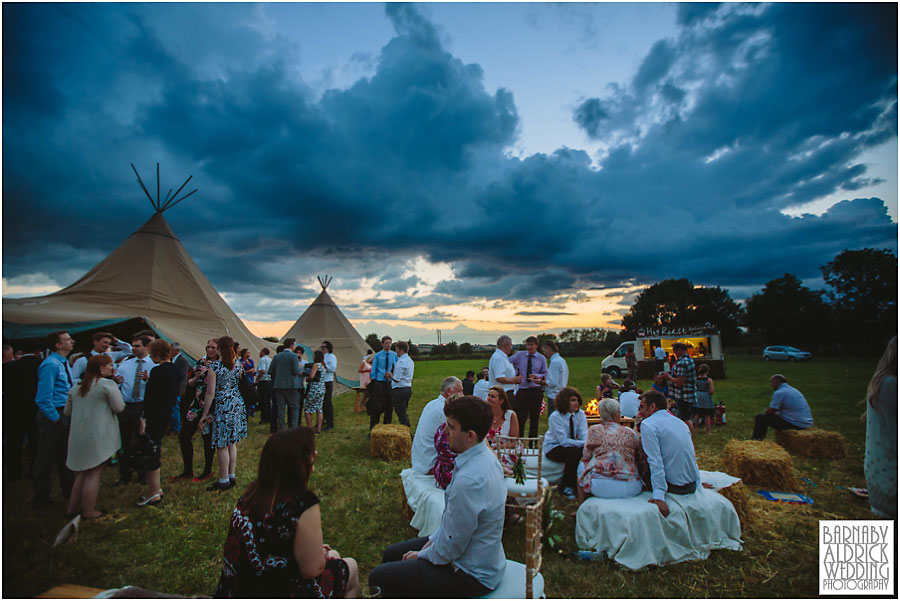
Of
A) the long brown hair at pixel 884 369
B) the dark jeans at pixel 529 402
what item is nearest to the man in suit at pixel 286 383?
the dark jeans at pixel 529 402

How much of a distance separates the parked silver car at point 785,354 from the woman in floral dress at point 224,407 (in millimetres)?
39102

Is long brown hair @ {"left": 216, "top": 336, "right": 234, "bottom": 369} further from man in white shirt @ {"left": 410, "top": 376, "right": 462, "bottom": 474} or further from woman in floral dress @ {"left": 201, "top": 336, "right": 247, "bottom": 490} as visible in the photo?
man in white shirt @ {"left": 410, "top": 376, "right": 462, "bottom": 474}

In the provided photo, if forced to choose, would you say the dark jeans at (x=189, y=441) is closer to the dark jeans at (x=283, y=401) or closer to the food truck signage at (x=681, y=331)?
the dark jeans at (x=283, y=401)

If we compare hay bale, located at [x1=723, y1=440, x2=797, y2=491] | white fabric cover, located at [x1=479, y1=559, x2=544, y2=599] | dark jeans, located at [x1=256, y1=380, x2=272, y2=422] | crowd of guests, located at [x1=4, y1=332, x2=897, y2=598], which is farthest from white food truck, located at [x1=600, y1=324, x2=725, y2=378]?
white fabric cover, located at [x1=479, y1=559, x2=544, y2=599]

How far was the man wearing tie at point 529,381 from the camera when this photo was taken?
714 centimetres

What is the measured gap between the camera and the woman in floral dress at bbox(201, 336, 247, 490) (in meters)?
5.13

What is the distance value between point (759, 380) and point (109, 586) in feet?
76.7

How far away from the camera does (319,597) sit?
201 centimetres

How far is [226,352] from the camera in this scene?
5133mm

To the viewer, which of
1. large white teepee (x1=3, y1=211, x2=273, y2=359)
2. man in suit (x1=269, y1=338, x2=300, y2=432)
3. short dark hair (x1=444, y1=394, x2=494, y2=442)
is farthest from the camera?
large white teepee (x1=3, y1=211, x2=273, y2=359)

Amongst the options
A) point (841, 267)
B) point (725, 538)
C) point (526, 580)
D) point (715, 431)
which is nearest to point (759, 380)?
point (841, 267)

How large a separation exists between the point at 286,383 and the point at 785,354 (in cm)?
3791

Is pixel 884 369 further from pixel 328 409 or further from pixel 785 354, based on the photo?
pixel 785 354

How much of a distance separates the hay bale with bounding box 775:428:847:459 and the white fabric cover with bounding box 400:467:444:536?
6486 mm
